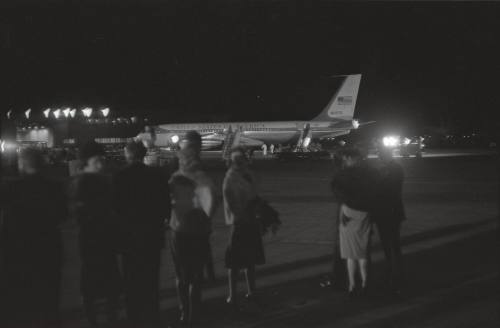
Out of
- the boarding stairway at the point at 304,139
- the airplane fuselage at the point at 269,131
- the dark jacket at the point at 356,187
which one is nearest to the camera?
the dark jacket at the point at 356,187

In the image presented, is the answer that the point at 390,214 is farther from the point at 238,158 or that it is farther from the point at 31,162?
the point at 31,162

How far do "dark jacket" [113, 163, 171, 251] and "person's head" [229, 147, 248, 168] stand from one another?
113 cm

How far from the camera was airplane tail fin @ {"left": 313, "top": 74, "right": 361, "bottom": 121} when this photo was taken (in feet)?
195

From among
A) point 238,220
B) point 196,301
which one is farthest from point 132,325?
point 238,220

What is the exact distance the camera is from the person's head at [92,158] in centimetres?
645

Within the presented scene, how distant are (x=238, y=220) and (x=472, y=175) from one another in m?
20.6

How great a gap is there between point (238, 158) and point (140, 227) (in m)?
1.43

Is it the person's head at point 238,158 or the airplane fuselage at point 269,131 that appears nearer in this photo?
the person's head at point 238,158

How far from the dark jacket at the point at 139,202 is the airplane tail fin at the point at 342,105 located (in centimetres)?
5333

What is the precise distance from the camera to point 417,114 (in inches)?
3041

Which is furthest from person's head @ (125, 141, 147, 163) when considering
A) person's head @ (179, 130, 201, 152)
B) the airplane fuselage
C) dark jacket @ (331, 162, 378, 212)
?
the airplane fuselage

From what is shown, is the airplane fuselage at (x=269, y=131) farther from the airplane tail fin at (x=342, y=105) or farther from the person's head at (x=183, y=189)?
the person's head at (x=183, y=189)

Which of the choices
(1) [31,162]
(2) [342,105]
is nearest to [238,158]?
(1) [31,162]

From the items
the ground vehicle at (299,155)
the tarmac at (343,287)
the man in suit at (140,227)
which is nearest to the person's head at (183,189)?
the man in suit at (140,227)
